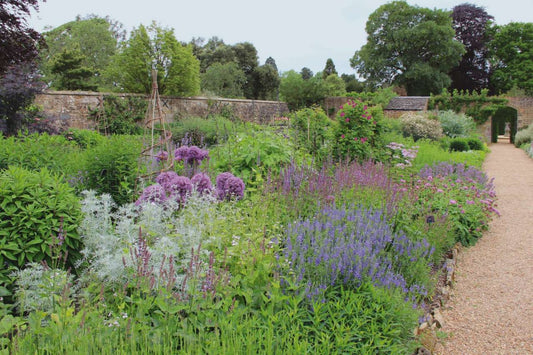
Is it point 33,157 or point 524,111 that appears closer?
point 33,157

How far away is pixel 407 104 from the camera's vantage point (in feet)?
80.8

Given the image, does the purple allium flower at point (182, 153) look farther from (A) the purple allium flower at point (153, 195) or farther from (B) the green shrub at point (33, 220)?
(B) the green shrub at point (33, 220)

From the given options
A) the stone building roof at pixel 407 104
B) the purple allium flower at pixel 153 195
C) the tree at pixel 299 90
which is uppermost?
the tree at pixel 299 90

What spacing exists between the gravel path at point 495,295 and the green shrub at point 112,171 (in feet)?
10.1

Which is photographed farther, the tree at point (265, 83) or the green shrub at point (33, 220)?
the tree at point (265, 83)

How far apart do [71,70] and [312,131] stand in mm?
19017

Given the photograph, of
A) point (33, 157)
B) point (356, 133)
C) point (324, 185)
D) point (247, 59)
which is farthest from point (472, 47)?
point (33, 157)

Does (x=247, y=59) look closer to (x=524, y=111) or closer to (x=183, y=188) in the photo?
(x=524, y=111)

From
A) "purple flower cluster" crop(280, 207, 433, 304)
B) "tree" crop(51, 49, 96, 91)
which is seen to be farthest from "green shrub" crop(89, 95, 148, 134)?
"purple flower cluster" crop(280, 207, 433, 304)

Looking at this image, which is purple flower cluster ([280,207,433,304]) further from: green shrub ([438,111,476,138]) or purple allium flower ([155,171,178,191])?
green shrub ([438,111,476,138])

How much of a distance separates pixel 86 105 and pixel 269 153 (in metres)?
10.4

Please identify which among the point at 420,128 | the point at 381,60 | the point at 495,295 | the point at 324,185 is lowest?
the point at 495,295

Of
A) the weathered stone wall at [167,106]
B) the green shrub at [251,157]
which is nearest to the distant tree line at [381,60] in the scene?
the weathered stone wall at [167,106]

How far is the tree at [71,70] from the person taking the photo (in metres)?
21.6
